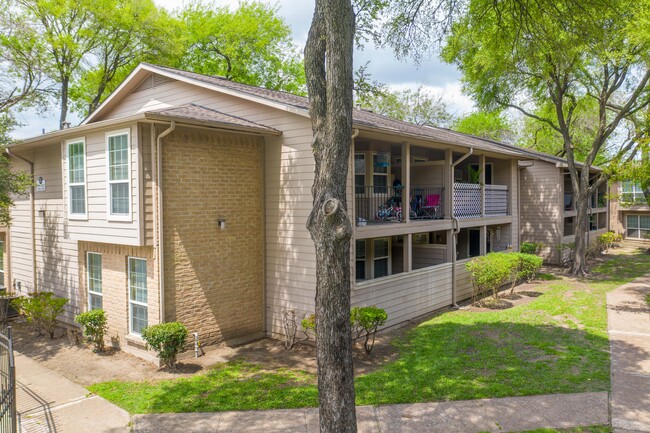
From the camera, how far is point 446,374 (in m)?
8.32

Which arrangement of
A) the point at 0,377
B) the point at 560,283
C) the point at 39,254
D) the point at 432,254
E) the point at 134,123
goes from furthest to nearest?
the point at 560,283 → the point at 432,254 → the point at 39,254 → the point at 134,123 → the point at 0,377

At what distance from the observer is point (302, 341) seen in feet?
34.4

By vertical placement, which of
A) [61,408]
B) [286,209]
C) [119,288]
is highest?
A: [286,209]

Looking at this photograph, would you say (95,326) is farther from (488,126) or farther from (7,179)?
(488,126)

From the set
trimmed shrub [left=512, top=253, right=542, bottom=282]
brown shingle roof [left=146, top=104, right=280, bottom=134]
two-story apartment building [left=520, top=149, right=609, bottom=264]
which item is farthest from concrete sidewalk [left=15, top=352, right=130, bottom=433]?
two-story apartment building [left=520, top=149, right=609, bottom=264]

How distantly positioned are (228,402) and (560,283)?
15.3 metres

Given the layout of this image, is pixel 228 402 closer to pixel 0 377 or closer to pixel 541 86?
pixel 0 377

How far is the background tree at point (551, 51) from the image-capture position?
9.38 m

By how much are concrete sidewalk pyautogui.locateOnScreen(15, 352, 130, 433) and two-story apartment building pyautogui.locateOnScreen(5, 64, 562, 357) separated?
1.82 metres

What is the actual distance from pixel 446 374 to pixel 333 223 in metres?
4.54

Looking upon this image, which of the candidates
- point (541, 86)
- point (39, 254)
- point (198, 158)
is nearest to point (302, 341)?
point (198, 158)

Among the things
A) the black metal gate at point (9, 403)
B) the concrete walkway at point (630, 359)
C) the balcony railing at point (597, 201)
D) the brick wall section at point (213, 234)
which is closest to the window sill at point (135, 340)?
the brick wall section at point (213, 234)

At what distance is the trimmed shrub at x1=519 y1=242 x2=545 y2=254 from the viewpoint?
2230 cm

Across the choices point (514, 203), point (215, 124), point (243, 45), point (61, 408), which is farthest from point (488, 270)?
point (243, 45)
